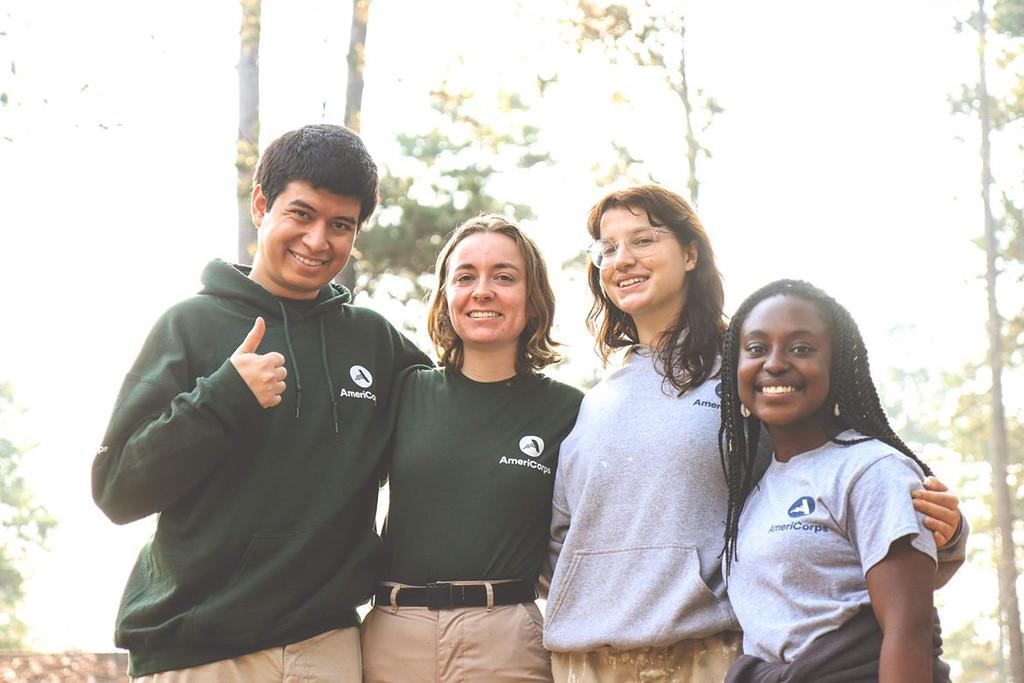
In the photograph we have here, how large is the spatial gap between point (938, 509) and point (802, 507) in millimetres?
357

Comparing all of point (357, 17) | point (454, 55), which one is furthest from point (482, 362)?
point (454, 55)

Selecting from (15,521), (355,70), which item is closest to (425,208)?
(355,70)

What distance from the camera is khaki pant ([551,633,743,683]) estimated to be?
3.47 m

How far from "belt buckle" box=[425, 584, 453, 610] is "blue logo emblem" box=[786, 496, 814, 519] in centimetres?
123

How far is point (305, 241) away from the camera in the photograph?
3.80 metres

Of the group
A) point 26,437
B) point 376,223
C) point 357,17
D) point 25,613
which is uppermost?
point 357,17

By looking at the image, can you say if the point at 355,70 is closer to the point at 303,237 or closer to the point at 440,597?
the point at 303,237

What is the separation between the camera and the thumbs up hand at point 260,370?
340 centimetres

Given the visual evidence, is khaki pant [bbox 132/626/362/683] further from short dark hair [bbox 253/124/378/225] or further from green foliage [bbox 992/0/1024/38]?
green foliage [bbox 992/0/1024/38]

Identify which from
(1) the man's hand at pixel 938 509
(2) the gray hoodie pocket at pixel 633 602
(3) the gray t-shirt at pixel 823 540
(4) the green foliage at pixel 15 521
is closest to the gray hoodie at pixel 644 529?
(2) the gray hoodie pocket at pixel 633 602

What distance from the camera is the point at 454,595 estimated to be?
375 cm

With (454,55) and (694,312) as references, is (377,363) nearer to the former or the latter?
(694,312)

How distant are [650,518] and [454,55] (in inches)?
344

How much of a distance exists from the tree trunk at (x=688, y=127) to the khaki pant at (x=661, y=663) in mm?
9557
